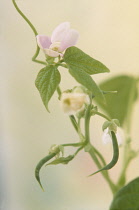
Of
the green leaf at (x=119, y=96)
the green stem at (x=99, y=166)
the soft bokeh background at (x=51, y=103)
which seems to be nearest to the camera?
the green stem at (x=99, y=166)

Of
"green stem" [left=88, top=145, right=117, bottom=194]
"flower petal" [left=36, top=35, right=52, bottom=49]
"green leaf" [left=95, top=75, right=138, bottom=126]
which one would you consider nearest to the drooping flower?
"flower petal" [left=36, top=35, right=52, bottom=49]

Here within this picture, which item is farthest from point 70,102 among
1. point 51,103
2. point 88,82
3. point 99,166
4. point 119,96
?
point 51,103

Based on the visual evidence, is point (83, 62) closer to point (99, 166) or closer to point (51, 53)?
point (51, 53)

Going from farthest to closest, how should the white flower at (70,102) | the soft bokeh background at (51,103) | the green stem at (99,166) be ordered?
1. the soft bokeh background at (51,103)
2. the green stem at (99,166)
3. the white flower at (70,102)

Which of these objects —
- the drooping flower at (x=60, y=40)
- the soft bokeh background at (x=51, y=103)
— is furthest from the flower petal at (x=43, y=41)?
the soft bokeh background at (x=51, y=103)

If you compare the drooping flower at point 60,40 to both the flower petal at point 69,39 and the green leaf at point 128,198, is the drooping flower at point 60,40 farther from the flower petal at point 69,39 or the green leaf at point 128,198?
the green leaf at point 128,198

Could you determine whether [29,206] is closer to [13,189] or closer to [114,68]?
[13,189]

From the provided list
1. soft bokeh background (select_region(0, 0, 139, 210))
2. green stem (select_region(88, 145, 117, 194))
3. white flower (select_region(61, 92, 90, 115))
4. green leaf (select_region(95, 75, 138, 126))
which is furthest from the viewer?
soft bokeh background (select_region(0, 0, 139, 210))

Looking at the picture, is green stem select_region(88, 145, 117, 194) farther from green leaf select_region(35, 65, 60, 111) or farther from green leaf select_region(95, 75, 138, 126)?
green leaf select_region(95, 75, 138, 126)
